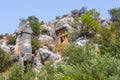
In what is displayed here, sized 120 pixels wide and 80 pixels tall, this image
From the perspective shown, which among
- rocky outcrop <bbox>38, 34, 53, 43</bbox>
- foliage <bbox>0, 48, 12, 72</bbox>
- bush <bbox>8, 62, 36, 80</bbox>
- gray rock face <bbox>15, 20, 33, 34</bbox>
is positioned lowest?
bush <bbox>8, 62, 36, 80</bbox>

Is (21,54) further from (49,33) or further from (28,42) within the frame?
(49,33)

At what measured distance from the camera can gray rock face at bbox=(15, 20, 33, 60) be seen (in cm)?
6938

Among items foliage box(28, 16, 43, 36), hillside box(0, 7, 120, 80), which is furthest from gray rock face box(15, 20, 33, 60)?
foliage box(28, 16, 43, 36)

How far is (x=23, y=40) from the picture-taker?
2832 inches

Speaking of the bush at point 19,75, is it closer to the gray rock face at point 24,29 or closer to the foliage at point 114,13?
the gray rock face at point 24,29

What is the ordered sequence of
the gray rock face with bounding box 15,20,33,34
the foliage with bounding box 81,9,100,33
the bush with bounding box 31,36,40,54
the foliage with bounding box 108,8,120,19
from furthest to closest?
the foliage with bounding box 108,8,120,19
the foliage with bounding box 81,9,100,33
the gray rock face with bounding box 15,20,33,34
the bush with bounding box 31,36,40,54

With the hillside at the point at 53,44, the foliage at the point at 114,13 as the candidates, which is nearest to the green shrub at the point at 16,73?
the hillside at the point at 53,44

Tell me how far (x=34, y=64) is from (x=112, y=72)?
33074mm

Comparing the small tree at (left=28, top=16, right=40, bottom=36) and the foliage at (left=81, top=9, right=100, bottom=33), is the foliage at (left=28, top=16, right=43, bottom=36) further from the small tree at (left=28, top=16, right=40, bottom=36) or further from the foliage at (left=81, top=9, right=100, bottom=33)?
the foliage at (left=81, top=9, right=100, bottom=33)

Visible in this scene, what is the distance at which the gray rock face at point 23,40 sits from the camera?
228 feet

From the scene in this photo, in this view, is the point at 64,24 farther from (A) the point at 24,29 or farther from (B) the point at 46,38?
(A) the point at 24,29

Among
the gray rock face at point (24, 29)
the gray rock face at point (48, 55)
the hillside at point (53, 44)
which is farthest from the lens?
the gray rock face at point (24, 29)

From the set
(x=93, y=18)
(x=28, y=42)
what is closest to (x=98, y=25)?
(x=93, y=18)

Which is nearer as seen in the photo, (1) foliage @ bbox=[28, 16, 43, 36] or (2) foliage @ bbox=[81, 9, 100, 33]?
(2) foliage @ bbox=[81, 9, 100, 33]
